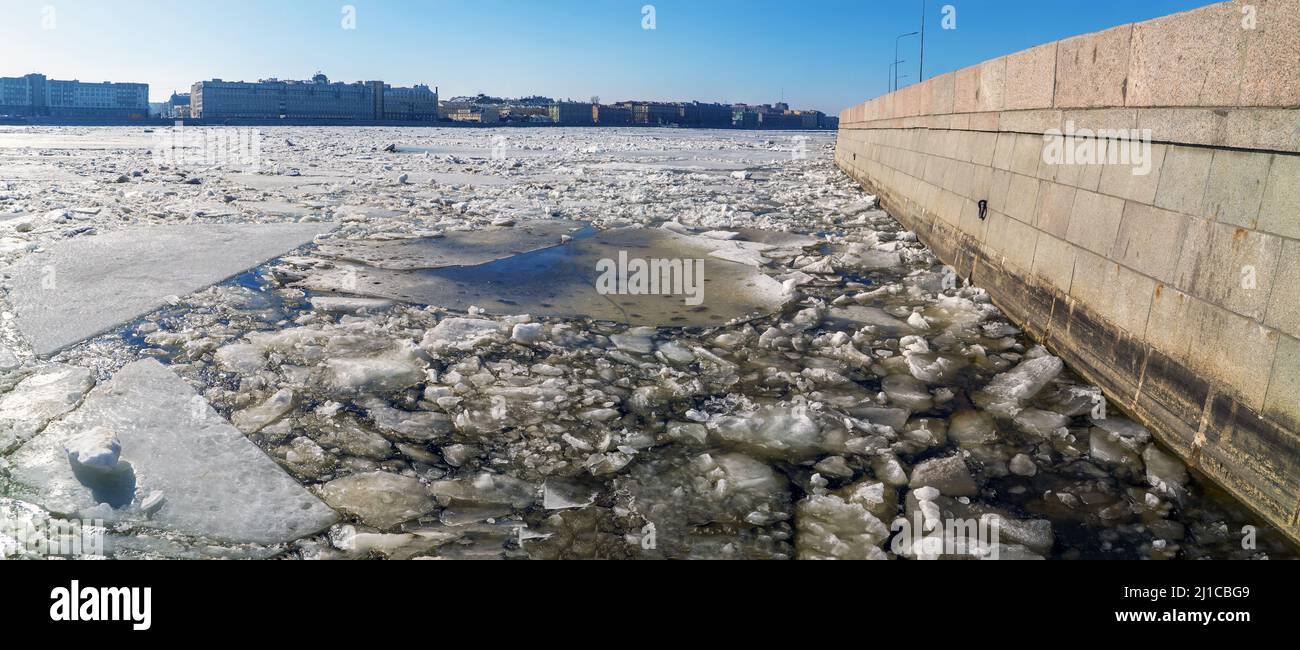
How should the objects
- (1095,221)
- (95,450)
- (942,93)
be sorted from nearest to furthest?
(95,450)
(1095,221)
(942,93)

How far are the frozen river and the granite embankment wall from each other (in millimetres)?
215

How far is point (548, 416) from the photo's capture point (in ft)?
11.7

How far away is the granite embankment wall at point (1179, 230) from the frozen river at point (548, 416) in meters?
0.21

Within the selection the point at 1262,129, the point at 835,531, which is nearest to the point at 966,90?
the point at 1262,129

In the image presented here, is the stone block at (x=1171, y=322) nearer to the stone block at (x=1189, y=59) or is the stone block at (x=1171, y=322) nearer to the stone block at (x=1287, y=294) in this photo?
the stone block at (x=1287, y=294)

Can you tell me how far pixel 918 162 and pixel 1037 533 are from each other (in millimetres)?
8550

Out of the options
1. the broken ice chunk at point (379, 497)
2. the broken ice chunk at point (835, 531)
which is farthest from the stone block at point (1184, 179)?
the broken ice chunk at point (379, 497)

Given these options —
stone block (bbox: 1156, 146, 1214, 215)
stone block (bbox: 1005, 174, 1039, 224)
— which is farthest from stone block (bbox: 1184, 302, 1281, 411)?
stone block (bbox: 1005, 174, 1039, 224)

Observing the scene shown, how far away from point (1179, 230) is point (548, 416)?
3.07 m

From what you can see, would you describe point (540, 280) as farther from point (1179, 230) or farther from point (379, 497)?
point (1179, 230)

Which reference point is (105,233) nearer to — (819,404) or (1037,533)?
(819,404)

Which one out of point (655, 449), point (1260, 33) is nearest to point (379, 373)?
point (655, 449)

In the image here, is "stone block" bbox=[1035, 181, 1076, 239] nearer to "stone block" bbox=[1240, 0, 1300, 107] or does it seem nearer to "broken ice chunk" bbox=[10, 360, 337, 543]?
"stone block" bbox=[1240, 0, 1300, 107]

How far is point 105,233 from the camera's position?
8.08m
